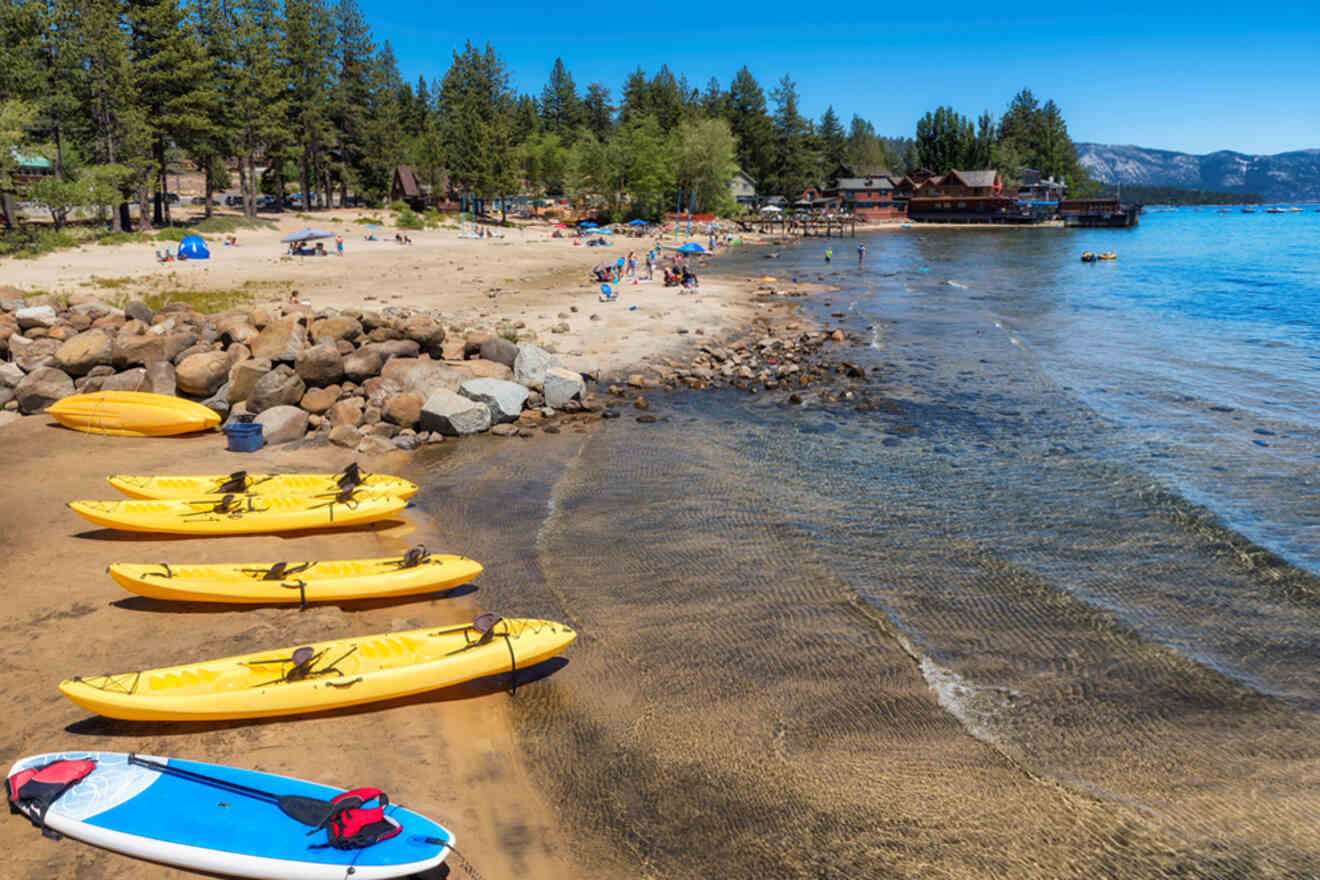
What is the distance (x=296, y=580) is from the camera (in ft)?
34.1

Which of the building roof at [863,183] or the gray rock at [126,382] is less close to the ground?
the building roof at [863,183]

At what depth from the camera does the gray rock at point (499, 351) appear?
2302 centimetres

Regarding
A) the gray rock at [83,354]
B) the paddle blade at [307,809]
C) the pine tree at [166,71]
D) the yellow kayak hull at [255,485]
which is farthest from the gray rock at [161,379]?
the pine tree at [166,71]

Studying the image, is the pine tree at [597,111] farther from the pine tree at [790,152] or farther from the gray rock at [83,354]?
the gray rock at [83,354]

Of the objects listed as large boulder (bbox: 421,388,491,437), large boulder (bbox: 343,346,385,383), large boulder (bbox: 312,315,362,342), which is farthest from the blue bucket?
large boulder (bbox: 312,315,362,342)

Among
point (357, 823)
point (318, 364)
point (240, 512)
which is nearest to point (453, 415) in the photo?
point (318, 364)

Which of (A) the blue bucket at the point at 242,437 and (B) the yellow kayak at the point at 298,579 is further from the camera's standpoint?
(A) the blue bucket at the point at 242,437

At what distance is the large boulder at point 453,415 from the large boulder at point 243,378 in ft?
15.2

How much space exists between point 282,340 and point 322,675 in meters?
15.3

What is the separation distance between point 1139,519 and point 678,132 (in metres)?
111

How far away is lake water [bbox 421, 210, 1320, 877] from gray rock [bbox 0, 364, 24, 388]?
42.6 feet

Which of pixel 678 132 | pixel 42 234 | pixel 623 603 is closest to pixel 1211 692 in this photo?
pixel 623 603

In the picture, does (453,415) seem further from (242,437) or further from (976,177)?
(976,177)

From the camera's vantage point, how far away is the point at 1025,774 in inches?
308
